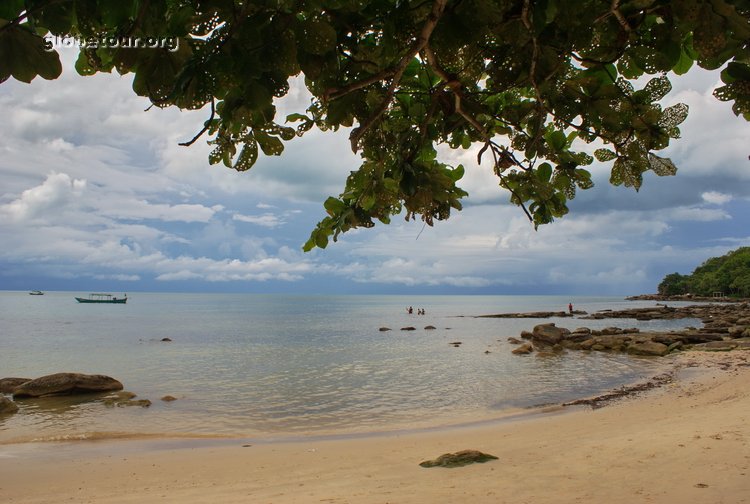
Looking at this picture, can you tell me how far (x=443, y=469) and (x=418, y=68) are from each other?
5981 millimetres

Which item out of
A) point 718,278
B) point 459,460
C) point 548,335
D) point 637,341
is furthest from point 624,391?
point 718,278

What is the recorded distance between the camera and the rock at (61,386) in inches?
636

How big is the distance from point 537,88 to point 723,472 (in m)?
5.90

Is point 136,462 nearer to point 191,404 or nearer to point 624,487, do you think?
point 191,404

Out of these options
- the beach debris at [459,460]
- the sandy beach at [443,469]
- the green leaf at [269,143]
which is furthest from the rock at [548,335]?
the green leaf at [269,143]

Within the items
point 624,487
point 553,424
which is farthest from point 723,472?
point 553,424

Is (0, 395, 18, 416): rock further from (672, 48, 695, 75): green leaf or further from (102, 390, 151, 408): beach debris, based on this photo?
(672, 48, 695, 75): green leaf

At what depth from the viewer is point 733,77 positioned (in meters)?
2.02

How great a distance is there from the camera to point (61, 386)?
16516mm

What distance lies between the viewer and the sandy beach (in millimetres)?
5645

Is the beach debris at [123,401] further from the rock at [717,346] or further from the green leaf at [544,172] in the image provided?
the rock at [717,346]

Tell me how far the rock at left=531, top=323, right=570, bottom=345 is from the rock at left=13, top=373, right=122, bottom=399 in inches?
983

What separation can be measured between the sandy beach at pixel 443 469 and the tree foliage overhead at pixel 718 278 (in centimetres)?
11457

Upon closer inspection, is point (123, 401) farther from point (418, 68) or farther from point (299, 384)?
point (418, 68)
